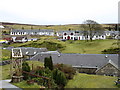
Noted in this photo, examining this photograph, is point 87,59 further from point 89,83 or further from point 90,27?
point 90,27

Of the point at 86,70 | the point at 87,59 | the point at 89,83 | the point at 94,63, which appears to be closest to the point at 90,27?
the point at 87,59

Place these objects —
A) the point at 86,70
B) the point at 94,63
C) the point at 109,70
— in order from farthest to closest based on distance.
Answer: the point at 94,63 < the point at 86,70 < the point at 109,70

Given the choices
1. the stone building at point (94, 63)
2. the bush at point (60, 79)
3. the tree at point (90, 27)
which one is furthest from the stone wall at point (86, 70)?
the tree at point (90, 27)

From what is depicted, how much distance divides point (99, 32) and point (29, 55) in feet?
142

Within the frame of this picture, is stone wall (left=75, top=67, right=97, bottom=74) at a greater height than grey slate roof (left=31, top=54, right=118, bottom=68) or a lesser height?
lesser

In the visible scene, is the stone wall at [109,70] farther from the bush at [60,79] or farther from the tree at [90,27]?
the tree at [90,27]

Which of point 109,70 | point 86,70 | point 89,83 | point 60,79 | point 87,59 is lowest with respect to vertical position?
point 86,70

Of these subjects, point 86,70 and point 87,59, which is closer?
point 86,70

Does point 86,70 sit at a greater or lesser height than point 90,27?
lesser

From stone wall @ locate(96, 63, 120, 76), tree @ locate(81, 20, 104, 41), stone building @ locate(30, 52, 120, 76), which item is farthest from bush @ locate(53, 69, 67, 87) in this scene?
tree @ locate(81, 20, 104, 41)

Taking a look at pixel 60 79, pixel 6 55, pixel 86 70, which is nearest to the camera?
pixel 60 79

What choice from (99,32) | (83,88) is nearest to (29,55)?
(83,88)

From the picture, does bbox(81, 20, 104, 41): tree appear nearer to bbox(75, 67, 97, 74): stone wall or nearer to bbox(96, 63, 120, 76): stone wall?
bbox(75, 67, 97, 74): stone wall

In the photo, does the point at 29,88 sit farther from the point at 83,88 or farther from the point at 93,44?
the point at 93,44
